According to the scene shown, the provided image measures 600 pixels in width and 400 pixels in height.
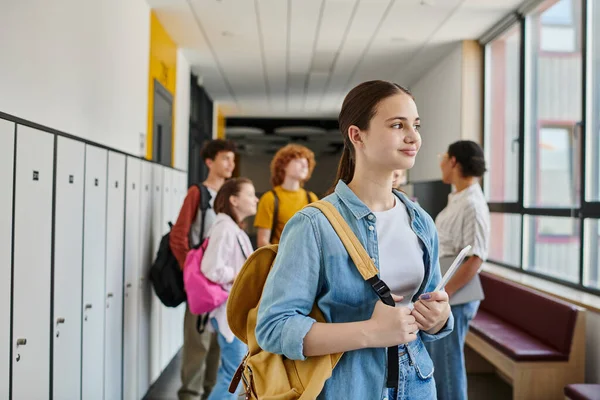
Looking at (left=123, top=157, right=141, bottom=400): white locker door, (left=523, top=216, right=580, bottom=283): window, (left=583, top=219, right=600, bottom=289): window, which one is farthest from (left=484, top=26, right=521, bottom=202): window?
(left=123, top=157, right=141, bottom=400): white locker door

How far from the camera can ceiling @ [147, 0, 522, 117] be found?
5336 mm

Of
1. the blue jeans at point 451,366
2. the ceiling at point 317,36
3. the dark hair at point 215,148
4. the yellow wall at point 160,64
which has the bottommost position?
the blue jeans at point 451,366

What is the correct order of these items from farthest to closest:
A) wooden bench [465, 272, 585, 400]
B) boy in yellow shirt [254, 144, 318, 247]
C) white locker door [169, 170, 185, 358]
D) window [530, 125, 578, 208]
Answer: white locker door [169, 170, 185, 358] < window [530, 125, 578, 208] < boy in yellow shirt [254, 144, 318, 247] < wooden bench [465, 272, 585, 400]

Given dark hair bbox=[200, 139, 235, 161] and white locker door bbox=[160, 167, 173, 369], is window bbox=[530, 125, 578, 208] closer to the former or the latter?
dark hair bbox=[200, 139, 235, 161]

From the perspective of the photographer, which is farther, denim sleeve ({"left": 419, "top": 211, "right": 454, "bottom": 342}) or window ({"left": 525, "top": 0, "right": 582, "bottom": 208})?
window ({"left": 525, "top": 0, "right": 582, "bottom": 208})

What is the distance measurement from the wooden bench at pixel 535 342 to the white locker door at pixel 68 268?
2424 millimetres

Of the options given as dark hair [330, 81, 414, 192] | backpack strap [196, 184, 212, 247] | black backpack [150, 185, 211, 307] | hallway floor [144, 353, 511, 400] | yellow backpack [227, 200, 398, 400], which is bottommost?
hallway floor [144, 353, 511, 400]

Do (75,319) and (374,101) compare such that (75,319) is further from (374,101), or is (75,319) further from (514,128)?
(514,128)

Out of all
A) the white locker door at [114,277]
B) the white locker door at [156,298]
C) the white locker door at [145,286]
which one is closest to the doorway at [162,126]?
the white locker door at [156,298]

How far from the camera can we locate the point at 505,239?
6266 millimetres

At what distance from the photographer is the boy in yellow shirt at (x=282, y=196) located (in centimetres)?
408

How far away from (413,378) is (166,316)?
3999 mm

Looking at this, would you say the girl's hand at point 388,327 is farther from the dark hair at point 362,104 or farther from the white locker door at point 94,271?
the white locker door at point 94,271

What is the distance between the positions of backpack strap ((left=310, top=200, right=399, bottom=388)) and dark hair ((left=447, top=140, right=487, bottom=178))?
1.99 m
